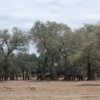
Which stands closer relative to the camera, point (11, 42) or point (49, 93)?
point (49, 93)

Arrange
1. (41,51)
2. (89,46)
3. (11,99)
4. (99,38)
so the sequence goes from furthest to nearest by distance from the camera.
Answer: (41,51) → (89,46) → (99,38) → (11,99)

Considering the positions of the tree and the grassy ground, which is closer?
the grassy ground

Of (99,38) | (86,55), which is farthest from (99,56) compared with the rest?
(99,38)

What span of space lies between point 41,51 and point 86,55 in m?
16.7

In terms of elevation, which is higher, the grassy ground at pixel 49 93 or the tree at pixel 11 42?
the tree at pixel 11 42

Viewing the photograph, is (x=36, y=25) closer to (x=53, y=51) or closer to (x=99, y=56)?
(x=53, y=51)

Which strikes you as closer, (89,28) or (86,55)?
(86,55)

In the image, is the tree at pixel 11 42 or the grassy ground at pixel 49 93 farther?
the tree at pixel 11 42

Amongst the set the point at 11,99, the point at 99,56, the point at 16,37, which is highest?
the point at 16,37

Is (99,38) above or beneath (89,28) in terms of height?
beneath

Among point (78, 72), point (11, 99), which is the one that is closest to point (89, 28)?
point (78, 72)

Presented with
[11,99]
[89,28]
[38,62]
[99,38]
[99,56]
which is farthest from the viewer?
[38,62]

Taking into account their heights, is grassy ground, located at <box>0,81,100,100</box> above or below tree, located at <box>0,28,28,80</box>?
below

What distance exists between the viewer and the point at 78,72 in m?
94.9
